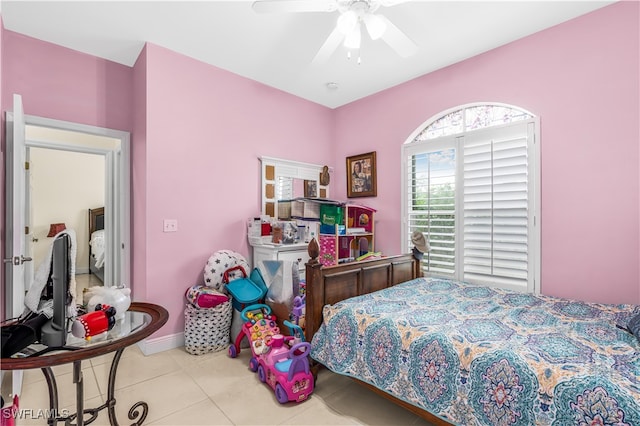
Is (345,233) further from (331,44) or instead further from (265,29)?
(265,29)

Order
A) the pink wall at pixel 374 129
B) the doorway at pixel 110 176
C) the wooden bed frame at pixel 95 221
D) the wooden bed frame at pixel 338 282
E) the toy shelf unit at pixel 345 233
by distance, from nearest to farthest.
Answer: the wooden bed frame at pixel 338 282
the pink wall at pixel 374 129
the doorway at pixel 110 176
the toy shelf unit at pixel 345 233
the wooden bed frame at pixel 95 221

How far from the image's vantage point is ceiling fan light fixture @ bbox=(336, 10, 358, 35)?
1918 millimetres

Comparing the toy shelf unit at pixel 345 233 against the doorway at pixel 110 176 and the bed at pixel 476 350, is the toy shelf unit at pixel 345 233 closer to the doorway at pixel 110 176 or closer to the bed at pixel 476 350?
the bed at pixel 476 350

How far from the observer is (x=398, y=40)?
212cm

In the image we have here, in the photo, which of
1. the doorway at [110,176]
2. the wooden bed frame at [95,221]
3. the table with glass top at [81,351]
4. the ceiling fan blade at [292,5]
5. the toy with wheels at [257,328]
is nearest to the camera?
the table with glass top at [81,351]

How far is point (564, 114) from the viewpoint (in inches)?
95.3

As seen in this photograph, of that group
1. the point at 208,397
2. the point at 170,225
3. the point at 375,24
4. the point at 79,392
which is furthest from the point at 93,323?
the point at 375,24

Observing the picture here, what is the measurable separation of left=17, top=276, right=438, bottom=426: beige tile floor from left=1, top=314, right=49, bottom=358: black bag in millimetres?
984

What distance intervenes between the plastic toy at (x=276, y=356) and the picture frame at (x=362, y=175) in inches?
75.6

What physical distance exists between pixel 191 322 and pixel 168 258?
61 cm

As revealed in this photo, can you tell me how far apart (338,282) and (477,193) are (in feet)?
5.38

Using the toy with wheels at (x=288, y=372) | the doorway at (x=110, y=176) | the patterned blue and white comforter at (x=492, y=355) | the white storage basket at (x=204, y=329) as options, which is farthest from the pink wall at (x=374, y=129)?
the toy with wheels at (x=288, y=372)

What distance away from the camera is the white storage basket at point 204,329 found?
8.93ft

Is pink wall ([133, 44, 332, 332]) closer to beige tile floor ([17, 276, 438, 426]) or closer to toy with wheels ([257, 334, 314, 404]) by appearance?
beige tile floor ([17, 276, 438, 426])
